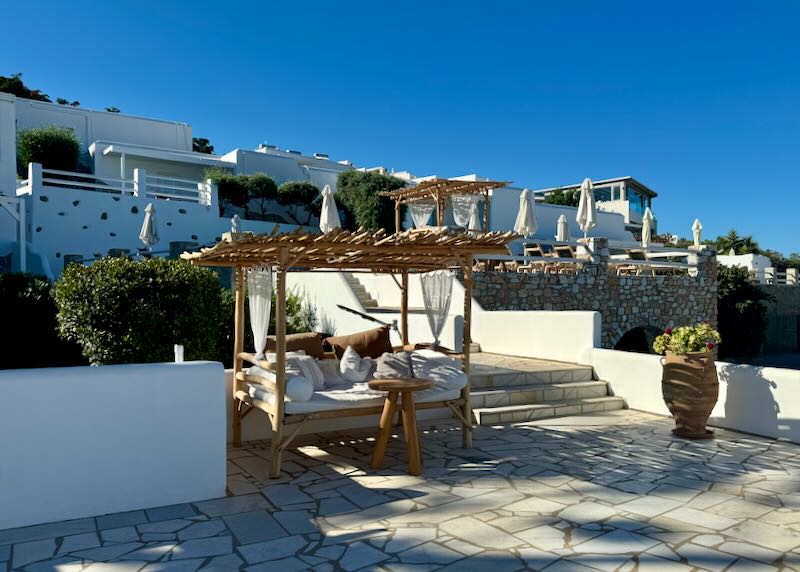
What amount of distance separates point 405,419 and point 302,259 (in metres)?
2.01

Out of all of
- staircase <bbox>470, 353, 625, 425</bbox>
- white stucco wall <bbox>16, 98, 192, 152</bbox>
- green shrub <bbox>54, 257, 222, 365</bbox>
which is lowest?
staircase <bbox>470, 353, 625, 425</bbox>

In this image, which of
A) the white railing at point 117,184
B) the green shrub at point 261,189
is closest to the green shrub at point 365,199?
the green shrub at point 261,189

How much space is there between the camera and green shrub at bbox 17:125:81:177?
22031mm

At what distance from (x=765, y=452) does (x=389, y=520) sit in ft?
13.5

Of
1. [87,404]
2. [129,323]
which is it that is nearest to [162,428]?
[87,404]

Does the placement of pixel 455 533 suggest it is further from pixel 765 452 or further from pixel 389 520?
pixel 765 452

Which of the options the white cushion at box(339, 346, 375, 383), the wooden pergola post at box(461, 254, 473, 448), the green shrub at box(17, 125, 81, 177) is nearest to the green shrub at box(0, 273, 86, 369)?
the white cushion at box(339, 346, 375, 383)

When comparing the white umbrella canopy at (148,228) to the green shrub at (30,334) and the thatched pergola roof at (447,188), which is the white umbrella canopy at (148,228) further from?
the green shrub at (30,334)

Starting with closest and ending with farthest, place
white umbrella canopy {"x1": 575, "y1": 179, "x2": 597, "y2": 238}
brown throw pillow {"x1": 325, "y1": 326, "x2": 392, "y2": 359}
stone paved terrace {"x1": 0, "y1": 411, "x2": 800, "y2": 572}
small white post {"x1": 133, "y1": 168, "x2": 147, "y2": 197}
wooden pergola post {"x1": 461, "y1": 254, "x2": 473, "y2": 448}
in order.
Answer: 1. stone paved terrace {"x1": 0, "y1": 411, "x2": 800, "y2": 572}
2. wooden pergola post {"x1": 461, "y1": 254, "x2": 473, "y2": 448}
3. brown throw pillow {"x1": 325, "y1": 326, "x2": 392, "y2": 359}
4. white umbrella canopy {"x1": 575, "y1": 179, "x2": 597, "y2": 238}
5. small white post {"x1": 133, "y1": 168, "x2": 147, "y2": 197}

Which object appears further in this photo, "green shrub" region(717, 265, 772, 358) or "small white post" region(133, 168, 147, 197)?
"green shrub" region(717, 265, 772, 358)

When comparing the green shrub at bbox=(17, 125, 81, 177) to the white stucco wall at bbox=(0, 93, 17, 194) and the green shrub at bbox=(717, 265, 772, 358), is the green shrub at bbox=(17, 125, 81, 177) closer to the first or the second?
the white stucco wall at bbox=(0, 93, 17, 194)

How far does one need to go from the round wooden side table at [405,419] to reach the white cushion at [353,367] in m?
1.19

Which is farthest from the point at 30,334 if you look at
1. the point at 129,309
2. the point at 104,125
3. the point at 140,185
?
the point at 104,125

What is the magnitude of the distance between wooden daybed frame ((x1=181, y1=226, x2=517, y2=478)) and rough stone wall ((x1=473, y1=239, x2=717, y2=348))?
7177 millimetres
